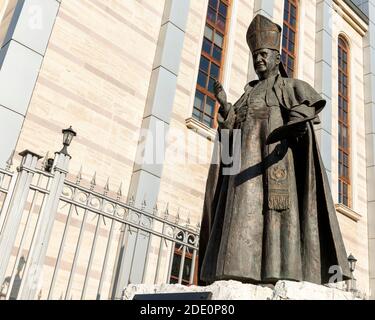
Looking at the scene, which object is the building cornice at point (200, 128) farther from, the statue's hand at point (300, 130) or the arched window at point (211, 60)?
the statue's hand at point (300, 130)

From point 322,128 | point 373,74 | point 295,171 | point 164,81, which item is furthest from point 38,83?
point 373,74

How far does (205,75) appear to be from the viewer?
40.9 feet

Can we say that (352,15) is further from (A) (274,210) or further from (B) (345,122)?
(A) (274,210)

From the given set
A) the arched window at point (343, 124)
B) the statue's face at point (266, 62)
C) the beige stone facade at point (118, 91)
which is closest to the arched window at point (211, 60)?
the beige stone facade at point (118, 91)

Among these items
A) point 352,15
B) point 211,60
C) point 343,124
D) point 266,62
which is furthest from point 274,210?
point 352,15

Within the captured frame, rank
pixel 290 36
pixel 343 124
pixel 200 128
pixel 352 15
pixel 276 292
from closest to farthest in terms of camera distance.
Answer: pixel 276 292, pixel 200 128, pixel 290 36, pixel 343 124, pixel 352 15

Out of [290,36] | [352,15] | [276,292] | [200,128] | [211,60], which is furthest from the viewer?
[352,15]

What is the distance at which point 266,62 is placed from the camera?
3.97 m

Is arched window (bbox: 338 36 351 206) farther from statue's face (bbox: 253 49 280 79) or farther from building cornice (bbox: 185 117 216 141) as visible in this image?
statue's face (bbox: 253 49 280 79)

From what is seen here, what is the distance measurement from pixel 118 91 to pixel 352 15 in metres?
13.7

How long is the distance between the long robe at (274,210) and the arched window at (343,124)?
12846 millimetres

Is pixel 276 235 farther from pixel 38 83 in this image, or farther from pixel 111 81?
pixel 111 81

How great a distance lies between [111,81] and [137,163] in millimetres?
2052

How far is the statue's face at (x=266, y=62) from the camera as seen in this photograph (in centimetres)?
396
